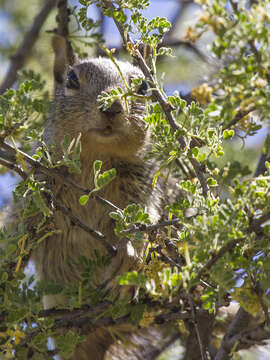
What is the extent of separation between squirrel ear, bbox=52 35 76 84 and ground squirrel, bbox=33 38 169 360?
100 millimetres

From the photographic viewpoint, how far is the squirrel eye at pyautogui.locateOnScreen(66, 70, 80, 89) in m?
3.87

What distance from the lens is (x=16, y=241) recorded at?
→ 90.8 inches

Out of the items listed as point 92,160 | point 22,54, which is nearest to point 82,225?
point 92,160

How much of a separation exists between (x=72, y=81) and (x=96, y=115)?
760mm

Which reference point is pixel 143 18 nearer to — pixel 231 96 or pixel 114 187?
pixel 231 96

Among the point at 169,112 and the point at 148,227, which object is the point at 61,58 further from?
the point at 148,227

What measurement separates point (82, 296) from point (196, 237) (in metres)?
A: 1.03

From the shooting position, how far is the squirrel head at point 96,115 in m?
3.22

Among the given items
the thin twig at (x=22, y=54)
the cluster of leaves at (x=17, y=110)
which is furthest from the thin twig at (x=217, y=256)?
the thin twig at (x=22, y=54)

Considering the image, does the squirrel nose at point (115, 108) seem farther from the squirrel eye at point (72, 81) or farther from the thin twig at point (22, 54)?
the thin twig at point (22, 54)

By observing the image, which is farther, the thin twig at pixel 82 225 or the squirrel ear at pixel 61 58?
the squirrel ear at pixel 61 58

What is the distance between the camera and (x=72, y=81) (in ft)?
12.8

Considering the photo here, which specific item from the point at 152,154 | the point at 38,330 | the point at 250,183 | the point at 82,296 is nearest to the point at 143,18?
the point at 152,154

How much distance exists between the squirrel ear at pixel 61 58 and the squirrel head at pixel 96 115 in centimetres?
40
